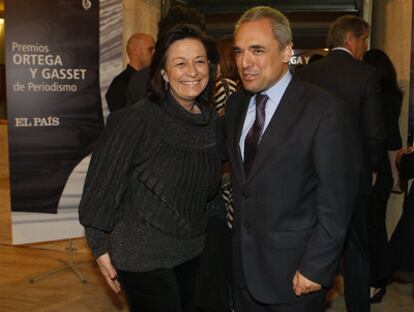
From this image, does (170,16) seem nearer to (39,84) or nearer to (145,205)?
(39,84)

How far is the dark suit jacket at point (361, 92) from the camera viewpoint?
3994 millimetres

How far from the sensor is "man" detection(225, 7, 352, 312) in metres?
2.08

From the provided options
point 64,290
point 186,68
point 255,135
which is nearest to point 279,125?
point 255,135

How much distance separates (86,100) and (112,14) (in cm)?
82

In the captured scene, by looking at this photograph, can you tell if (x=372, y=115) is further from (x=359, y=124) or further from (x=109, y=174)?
(x=109, y=174)

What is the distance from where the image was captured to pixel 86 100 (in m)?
5.26

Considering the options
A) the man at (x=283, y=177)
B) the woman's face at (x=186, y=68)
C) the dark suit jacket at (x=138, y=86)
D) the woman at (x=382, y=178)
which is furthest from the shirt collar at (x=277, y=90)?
the woman at (x=382, y=178)

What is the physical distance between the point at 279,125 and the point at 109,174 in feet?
2.27

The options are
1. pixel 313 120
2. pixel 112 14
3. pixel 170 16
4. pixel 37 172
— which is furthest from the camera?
pixel 112 14

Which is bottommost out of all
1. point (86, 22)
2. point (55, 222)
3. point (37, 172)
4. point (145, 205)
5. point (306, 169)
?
point (55, 222)

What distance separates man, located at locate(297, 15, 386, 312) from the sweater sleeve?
79.1 inches

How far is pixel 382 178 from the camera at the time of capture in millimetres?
4879

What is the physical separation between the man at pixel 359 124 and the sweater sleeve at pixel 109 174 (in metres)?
2.01

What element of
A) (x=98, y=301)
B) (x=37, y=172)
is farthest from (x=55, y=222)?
(x=98, y=301)
